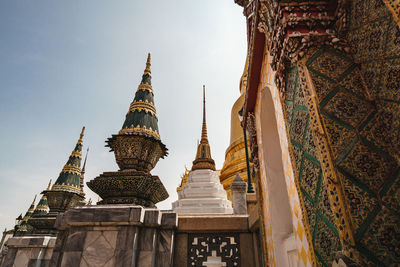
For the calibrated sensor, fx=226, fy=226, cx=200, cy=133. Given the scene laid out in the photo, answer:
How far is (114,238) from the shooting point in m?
3.60

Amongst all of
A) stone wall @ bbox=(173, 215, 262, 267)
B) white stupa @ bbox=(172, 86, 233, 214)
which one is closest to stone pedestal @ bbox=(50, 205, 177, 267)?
stone wall @ bbox=(173, 215, 262, 267)

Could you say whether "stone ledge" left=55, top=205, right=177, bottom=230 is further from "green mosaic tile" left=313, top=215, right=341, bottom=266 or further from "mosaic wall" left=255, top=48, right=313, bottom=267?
"green mosaic tile" left=313, top=215, right=341, bottom=266

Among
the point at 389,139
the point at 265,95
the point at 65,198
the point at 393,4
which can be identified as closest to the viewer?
the point at 393,4

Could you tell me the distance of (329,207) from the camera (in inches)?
56.2

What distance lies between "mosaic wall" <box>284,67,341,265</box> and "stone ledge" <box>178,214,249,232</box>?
102 inches

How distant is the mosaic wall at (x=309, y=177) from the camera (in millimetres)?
1466

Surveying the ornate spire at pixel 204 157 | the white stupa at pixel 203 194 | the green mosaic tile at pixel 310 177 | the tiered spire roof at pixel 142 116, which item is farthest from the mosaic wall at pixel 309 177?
the ornate spire at pixel 204 157

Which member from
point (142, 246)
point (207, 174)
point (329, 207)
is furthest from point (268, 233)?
point (207, 174)

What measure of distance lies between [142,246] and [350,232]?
3.23 metres

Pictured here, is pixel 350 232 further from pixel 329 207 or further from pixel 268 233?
pixel 268 233

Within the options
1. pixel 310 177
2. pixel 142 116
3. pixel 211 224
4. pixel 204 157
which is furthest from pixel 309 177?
pixel 204 157

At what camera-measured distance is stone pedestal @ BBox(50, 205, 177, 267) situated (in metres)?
3.51

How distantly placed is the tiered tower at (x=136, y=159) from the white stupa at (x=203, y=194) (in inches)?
110

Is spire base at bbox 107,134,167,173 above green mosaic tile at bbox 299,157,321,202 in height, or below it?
above
